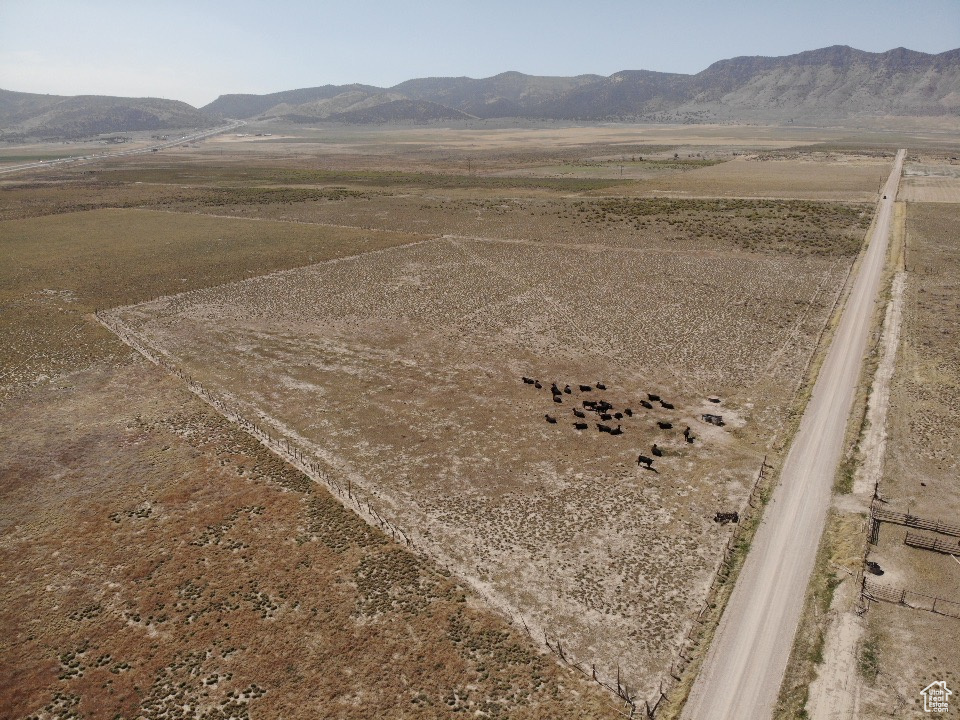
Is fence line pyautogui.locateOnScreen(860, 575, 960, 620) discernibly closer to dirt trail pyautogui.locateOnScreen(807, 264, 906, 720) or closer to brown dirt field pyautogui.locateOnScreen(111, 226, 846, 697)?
dirt trail pyautogui.locateOnScreen(807, 264, 906, 720)

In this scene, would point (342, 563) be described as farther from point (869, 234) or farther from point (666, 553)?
point (869, 234)

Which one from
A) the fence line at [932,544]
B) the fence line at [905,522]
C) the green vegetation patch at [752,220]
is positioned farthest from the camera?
the green vegetation patch at [752,220]

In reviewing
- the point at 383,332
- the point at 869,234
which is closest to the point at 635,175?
the point at 869,234

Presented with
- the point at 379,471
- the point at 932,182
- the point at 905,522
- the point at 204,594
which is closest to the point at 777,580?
the point at 905,522

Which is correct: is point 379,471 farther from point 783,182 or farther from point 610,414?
point 783,182

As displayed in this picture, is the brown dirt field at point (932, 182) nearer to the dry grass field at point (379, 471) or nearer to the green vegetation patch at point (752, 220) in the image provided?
the green vegetation patch at point (752, 220)

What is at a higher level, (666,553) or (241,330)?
(241,330)

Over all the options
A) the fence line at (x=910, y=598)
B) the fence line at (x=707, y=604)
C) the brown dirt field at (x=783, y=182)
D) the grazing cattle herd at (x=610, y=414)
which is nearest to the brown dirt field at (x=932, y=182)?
the brown dirt field at (x=783, y=182)
